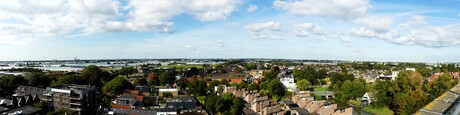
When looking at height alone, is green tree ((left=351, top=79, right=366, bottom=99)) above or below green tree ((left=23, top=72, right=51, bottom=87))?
below

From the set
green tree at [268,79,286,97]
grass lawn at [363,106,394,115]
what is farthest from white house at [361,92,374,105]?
green tree at [268,79,286,97]

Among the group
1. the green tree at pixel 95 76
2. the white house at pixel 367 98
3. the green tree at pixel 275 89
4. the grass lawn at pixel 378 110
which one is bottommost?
the grass lawn at pixel 378 110

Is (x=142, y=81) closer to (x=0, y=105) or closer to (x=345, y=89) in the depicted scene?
(x=0, y=105)

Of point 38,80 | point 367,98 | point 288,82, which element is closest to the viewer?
point 367,98

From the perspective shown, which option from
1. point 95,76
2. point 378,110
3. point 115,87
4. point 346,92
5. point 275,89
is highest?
point 95,76

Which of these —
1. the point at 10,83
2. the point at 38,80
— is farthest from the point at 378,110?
the point at 10,83

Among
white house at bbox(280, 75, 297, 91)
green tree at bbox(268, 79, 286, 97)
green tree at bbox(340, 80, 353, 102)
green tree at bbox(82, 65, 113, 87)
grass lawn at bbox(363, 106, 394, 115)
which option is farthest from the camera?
white house at bbox(280, 75, 297, 91)

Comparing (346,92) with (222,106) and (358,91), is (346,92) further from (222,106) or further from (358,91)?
(222,106)

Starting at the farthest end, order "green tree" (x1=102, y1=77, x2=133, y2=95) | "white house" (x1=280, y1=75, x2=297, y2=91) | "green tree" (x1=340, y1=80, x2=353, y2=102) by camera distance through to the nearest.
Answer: "white house" (x1=280, y1=75, x2=297, y2=91), "green tree" (x1=340, y1=80, x2=353, y2=102), "green tree" (x1=102, y1=77, x2=133, y2=95)

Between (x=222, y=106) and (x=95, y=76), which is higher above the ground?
(x=95, y=76)

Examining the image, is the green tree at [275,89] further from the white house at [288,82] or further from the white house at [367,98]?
the white house at [288,82]

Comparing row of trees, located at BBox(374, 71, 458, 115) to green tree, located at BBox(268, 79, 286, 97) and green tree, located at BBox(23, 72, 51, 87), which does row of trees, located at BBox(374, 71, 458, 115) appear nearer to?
green tree, located at BBox(268, 79, 286, 97)

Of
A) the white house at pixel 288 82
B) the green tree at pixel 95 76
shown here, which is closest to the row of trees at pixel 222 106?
the green tree at pixel 95 76
